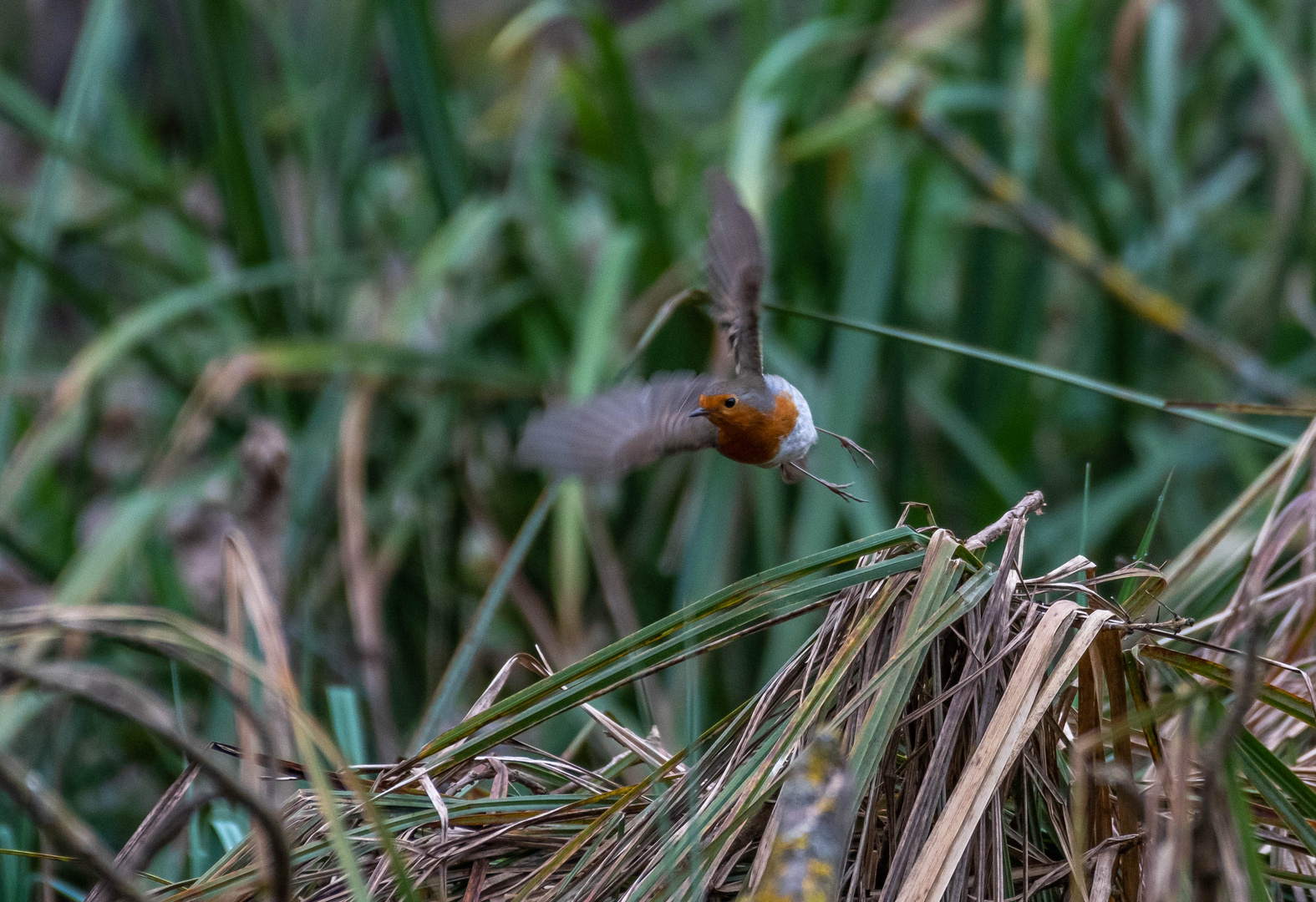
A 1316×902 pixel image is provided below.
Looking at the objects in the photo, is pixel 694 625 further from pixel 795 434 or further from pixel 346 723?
pixel 346 723

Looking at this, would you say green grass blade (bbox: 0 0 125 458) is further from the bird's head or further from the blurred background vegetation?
the bird's head

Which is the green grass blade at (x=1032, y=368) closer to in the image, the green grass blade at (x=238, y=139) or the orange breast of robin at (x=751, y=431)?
the orange breast of robin at (x=751, y=431)

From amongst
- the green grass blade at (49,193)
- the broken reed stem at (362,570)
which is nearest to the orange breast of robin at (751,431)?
the broken reed stem at (362,570)

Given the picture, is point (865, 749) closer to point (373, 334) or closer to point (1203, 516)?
point (1203, 516)

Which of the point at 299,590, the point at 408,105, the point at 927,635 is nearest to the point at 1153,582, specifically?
the point at 927,635

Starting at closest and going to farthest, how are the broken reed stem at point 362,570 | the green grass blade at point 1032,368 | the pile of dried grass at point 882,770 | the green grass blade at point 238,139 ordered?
the pile of dried grass at point 882,770, the green grass blade at point 1032,368, the broken reed stem at point 362,570, the green grass blade at point 238,139

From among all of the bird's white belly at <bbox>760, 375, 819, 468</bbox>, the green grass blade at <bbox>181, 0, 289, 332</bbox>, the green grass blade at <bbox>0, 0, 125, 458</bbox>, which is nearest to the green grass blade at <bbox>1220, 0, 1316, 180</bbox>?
the bird's white belly at <bbox>760, 375, 819, 468</bbox>

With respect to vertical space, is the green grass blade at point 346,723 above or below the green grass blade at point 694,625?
below
